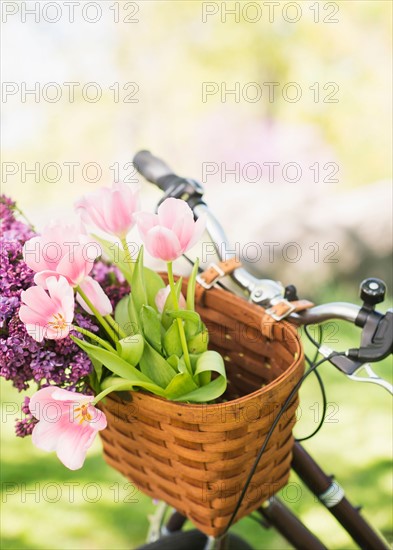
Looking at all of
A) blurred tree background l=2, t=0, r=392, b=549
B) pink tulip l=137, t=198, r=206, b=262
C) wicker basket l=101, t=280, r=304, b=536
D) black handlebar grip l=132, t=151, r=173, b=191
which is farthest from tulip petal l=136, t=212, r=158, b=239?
blurred tree background l=2, t=0, r=392, b=549

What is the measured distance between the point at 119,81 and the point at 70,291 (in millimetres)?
4270

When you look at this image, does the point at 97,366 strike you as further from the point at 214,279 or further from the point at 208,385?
the point at 214,279

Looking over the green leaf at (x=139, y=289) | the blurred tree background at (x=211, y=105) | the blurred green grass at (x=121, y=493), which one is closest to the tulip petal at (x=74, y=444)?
the green leaf at (x=139, y=289)

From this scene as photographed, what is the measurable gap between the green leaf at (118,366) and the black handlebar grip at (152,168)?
19.5 inches

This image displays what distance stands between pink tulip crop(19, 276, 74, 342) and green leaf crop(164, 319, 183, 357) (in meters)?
0.16

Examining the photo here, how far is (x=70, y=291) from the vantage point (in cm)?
92

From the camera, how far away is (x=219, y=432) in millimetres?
976

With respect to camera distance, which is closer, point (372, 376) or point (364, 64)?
point (372, 376)

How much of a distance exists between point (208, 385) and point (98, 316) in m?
0.18

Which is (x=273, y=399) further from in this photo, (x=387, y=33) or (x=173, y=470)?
(x=387, y=33)

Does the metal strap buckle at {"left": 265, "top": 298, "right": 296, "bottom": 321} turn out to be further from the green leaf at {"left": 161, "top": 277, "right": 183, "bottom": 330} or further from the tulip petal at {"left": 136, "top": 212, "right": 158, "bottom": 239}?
the tulip petal at {"left": 136, "top": 212, "right": 158, "bottom": 239}

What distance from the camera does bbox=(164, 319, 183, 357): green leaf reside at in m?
1.03

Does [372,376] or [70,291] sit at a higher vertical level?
[70,291]

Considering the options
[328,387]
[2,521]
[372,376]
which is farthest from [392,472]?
[372,376]
